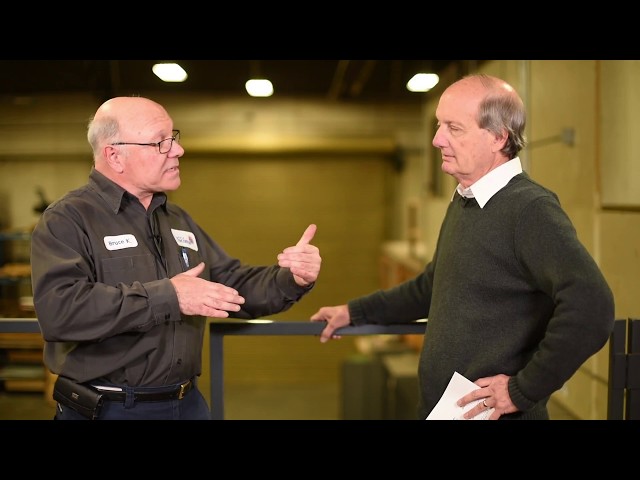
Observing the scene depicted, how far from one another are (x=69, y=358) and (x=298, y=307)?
21.2 ft

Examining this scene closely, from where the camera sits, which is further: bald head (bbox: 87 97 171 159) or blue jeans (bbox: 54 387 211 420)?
bald head (bbox: 87 97 171 159)

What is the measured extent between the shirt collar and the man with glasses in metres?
0.50

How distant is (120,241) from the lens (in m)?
1.59

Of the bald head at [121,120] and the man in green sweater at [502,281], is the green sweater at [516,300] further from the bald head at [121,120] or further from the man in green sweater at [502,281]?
the bald head at [121,120]

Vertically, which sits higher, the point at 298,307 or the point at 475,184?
the point at 475,184

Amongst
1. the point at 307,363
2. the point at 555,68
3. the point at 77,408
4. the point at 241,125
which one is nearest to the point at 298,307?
the point at 307,363

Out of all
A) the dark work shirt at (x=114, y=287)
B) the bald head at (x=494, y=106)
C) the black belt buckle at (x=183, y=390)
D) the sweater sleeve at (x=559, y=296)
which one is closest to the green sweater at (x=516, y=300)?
the sweater sleeve at (x=559, y=296)

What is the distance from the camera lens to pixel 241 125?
785 centimetres

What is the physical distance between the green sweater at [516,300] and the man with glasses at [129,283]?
0.42 metres

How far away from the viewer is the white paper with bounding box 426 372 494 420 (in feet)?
4.84

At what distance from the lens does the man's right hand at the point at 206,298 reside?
1.47 meters

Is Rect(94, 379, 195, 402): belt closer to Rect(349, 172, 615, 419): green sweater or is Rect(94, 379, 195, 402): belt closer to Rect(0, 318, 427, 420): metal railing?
Rect(0, 318, 427, 420): metal railing

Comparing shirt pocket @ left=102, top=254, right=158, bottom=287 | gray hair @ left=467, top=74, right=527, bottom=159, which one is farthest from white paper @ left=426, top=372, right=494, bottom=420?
shirt pocket @ left=102, top=254, right=158, bottom=287

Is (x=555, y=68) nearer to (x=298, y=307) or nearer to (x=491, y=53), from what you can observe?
(x=491, y=53)
